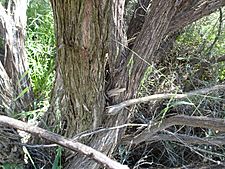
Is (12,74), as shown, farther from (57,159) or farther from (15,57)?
(57,159)

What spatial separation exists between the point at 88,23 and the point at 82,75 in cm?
19

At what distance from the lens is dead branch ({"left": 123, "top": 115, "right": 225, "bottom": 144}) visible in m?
1.24

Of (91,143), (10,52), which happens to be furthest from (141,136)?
(10,52)

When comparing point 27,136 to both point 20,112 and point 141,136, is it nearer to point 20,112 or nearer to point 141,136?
point 20,112

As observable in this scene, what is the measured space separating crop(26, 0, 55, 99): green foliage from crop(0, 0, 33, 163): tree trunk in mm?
85

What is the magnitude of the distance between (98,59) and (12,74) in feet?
1.52

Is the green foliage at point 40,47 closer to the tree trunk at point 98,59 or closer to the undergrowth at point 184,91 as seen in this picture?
the tree trunk at point 98,59

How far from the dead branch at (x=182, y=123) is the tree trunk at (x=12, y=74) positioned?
434mm

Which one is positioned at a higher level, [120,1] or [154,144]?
[120,1]

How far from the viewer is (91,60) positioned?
1.23 m

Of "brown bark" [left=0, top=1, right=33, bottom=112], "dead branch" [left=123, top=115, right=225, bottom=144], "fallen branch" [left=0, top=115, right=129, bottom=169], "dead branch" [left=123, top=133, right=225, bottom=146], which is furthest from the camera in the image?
"brown bark" [left=0, top=1, right=33, bottom=112]

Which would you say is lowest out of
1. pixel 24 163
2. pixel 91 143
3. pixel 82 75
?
pixel 24 163

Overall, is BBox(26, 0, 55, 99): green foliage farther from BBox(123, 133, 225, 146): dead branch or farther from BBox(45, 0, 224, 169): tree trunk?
BBox(123, 133, 225, 146): dead branch

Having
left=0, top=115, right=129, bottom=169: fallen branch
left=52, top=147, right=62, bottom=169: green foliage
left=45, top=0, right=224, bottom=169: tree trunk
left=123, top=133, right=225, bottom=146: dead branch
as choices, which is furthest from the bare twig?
left=0, top=115, right=129, bottom=169: fallen branch
